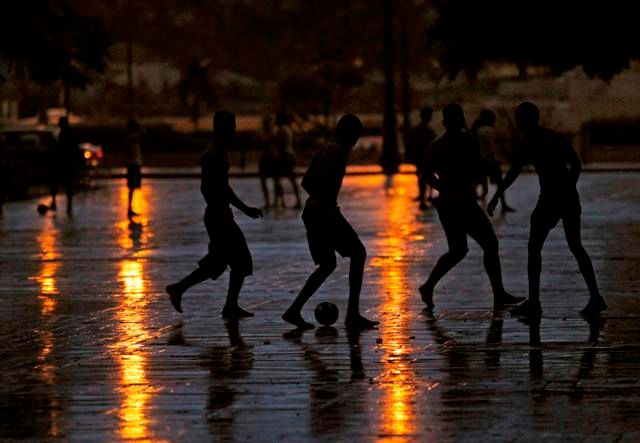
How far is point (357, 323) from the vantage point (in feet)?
49.2

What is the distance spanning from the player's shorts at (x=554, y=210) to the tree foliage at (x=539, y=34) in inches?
744

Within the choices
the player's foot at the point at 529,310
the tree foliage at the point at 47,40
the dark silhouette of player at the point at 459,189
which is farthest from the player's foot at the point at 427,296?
the tree foliage at the point at 47,40

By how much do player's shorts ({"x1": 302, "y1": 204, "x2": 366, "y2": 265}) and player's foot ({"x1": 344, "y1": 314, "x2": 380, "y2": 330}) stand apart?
464 mm

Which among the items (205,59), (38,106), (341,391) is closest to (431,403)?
(341,391)

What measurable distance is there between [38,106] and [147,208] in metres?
64.2

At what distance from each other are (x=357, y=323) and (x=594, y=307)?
6.62 ft

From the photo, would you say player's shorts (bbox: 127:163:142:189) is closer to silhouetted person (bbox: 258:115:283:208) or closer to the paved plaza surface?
silhouetted person (bbox: 258:115:283:208)

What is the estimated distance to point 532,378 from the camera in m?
11.9

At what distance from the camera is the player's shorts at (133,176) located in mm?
31969

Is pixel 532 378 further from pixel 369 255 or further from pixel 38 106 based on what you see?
pixel 38 106

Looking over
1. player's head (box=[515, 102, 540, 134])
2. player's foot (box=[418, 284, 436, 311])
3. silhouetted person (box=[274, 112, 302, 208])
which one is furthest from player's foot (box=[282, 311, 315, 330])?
silhouetted person (box=[274, 112, 302, 208])

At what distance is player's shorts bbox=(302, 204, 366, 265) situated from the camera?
1502 centimetres

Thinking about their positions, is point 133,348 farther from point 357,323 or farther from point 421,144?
point 421,144

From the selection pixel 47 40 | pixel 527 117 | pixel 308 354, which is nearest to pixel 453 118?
pixel 527 117
